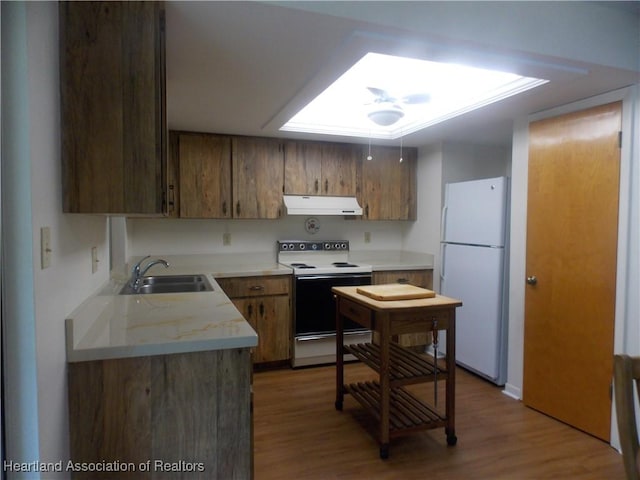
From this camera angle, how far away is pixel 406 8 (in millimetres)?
1613

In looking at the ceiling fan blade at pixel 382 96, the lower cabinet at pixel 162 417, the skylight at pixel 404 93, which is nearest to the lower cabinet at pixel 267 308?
the skylight at pixel 404 93

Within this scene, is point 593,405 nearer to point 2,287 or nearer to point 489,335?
Result: point 489,335

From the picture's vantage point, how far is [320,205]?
3713mm

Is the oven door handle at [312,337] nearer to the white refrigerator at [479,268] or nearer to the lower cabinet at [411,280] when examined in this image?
the lower cabinet at [411,280]

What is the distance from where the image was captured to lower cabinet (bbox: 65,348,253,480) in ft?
4.22

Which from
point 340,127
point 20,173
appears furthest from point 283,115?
point 20,173

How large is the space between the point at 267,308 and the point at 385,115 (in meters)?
1.88

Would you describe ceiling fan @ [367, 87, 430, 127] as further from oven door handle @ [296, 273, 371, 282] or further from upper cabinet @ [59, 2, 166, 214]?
oven door handle @ [296, 273, 371, 282]

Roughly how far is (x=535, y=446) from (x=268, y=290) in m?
2.18

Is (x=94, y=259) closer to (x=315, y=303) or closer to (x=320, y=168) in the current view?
(x=315, y=303)

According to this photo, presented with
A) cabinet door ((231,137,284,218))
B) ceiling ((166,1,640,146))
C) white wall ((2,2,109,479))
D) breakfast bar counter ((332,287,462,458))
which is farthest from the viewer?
cabinet door ((231,137,284,218))

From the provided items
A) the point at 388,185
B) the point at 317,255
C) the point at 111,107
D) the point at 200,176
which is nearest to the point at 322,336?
the point at 317,255

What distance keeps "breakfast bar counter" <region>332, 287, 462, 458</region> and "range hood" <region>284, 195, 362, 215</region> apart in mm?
1285

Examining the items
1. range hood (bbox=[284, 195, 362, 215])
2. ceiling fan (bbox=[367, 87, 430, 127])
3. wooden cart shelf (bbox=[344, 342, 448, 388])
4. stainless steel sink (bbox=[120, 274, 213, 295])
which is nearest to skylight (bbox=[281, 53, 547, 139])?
ceiling fan (bbox=[367, 87, 430, 127])
